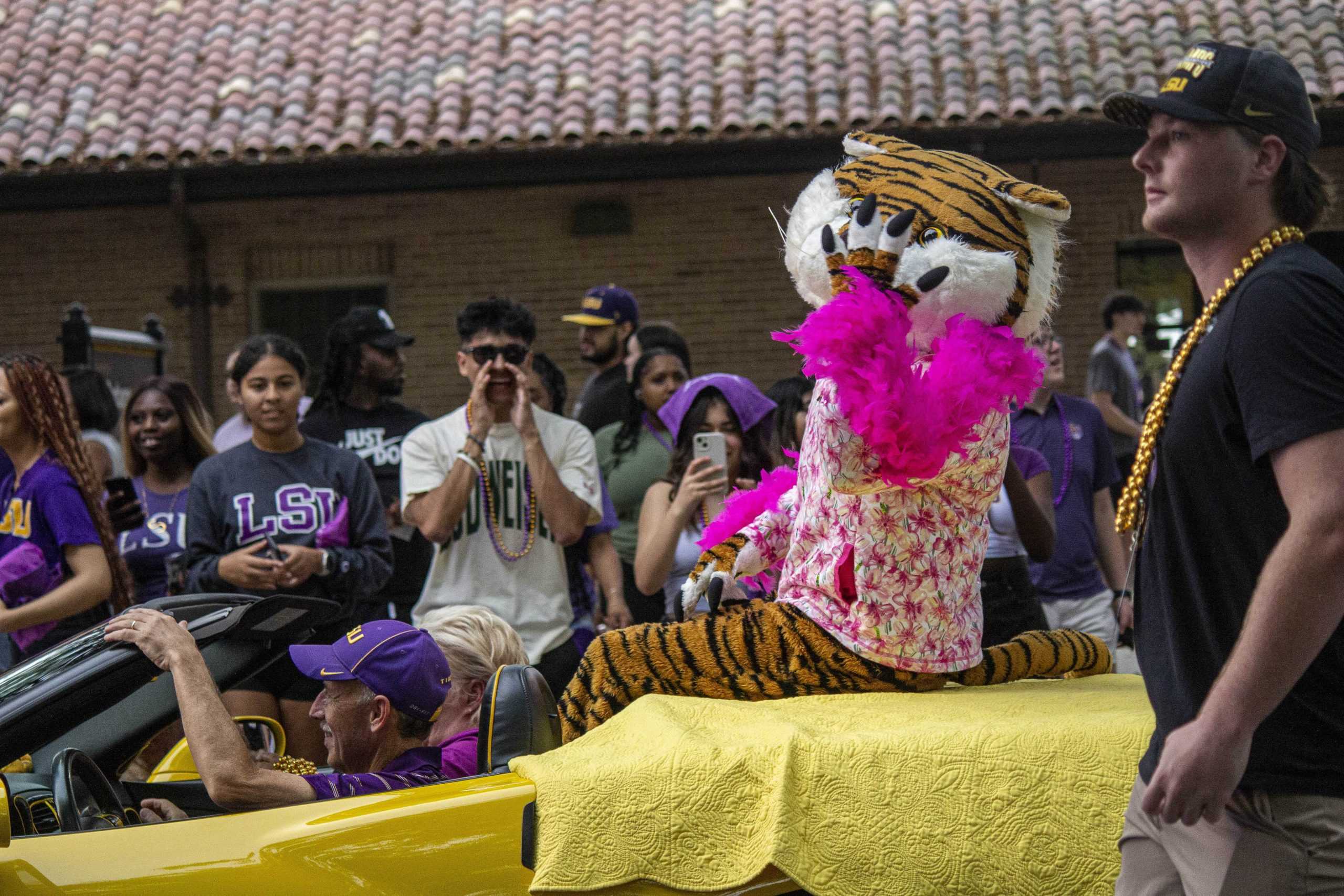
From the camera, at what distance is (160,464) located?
562cm

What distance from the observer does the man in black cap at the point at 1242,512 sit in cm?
173

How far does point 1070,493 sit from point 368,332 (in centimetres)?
294

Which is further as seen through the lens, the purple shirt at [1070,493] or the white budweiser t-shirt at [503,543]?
the purple shirt at [1070,493]

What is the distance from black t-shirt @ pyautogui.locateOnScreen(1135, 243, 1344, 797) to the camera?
1.79 metres

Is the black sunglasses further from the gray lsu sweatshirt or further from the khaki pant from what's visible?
the khaki pant

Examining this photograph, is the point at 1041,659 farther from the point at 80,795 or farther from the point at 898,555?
the point at 80,795

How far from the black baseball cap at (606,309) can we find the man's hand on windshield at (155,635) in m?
3.95

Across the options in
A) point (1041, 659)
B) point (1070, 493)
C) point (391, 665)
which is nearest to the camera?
point (391, 665)

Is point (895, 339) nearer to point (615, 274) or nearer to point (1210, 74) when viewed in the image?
point (1210, 74)

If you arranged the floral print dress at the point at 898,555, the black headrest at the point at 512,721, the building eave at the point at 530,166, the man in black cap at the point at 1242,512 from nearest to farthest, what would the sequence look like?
the man in black cap at the point at 1242,512, the black headrest at the point at 512,721, the floral print dress at the point at 898,555, the building eave at the point at 530,166

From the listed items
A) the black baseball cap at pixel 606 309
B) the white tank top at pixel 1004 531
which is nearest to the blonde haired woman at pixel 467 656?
the white tank top at pixel 1004 531

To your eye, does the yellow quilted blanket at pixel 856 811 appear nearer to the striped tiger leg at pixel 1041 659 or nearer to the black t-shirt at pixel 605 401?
the striped tiger leg at pixel 1041 659

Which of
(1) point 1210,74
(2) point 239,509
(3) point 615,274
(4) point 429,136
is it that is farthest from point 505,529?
(3) point 615,274

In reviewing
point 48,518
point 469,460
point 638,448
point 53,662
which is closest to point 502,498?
point 469,460
